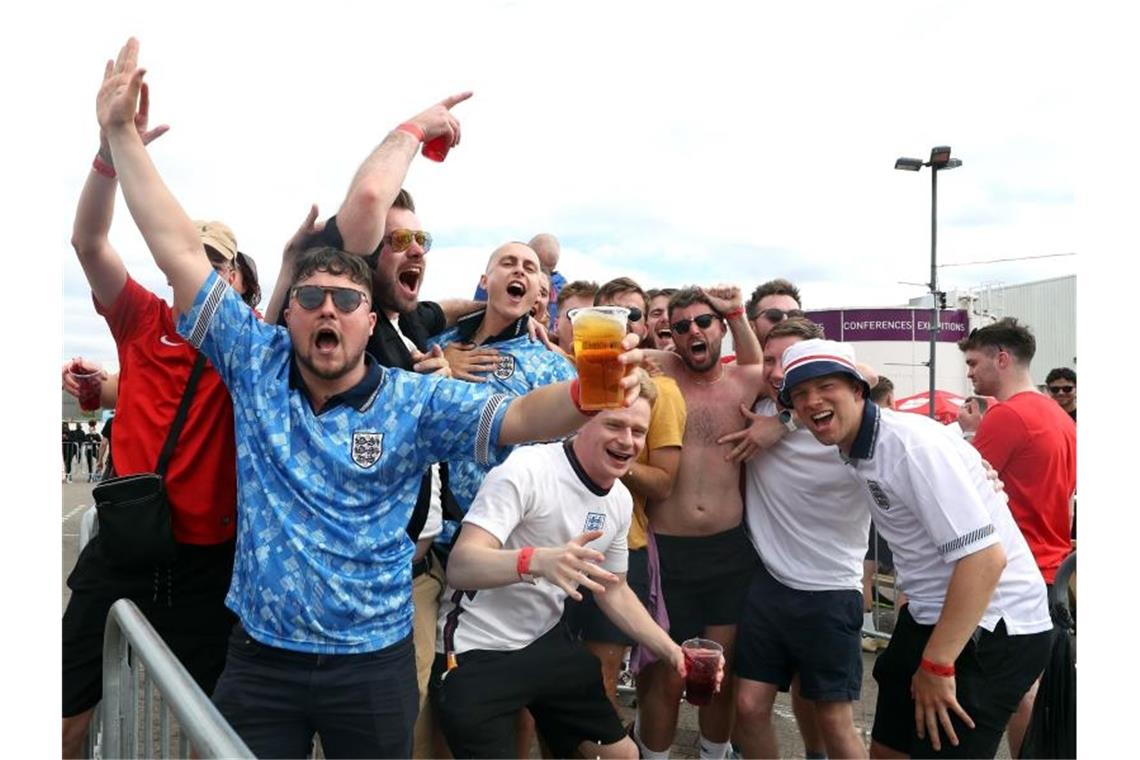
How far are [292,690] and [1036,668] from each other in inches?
94.7

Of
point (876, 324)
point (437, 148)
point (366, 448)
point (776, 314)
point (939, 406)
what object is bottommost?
point (939, 406)

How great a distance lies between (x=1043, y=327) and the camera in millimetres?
30891

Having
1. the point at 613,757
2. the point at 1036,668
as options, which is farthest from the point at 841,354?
Result: the point at 613,757

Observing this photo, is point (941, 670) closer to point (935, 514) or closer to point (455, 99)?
point (935, 514)

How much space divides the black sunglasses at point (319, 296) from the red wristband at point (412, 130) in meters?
0.58

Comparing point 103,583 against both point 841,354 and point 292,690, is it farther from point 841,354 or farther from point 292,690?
point 841,354

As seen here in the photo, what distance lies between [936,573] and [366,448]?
6.52ft

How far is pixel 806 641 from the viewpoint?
3426 mm

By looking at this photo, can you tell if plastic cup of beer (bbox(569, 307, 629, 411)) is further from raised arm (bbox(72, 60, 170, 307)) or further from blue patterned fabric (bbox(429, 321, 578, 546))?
raised arm (bbox(72, 60, 170, 307))

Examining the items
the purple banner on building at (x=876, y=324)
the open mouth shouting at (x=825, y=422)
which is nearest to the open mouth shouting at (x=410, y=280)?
the open mouth shouting at (x=825, y=422)

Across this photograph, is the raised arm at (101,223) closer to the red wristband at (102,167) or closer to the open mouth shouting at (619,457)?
the red wristband at (102,167)

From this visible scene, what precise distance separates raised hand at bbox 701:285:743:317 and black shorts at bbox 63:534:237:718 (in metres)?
2.21

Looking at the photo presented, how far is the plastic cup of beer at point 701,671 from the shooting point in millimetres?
2896

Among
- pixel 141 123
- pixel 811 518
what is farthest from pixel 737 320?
pixel 141 123
